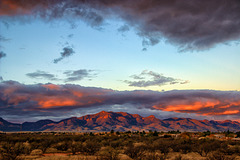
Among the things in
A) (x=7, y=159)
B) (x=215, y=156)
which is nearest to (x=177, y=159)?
(x=215, y=156)

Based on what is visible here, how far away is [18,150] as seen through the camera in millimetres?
21562

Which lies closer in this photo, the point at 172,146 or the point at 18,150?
the point at 18,150

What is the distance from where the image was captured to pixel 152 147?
24969 mm

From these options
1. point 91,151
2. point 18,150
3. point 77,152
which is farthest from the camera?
point 77,152

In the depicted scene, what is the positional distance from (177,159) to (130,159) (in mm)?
4799

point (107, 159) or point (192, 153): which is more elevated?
point (107, 159)

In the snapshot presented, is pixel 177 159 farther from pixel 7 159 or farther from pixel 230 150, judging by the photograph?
pixel 7 159

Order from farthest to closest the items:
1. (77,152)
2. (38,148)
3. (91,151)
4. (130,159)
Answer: (38,148), (77,152), (91,151), (130,159)

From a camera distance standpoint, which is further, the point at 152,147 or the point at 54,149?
the point at 54,149

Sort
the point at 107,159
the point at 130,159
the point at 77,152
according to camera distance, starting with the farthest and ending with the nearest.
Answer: the point at 77,152 < the point at 130,159 < the point at 107,159

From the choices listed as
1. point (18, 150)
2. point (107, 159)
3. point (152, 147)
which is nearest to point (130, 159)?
point (107, 159)

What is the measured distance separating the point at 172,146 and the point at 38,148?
17722mm

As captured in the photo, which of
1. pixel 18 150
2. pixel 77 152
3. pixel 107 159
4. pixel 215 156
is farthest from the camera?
pixel 77 152

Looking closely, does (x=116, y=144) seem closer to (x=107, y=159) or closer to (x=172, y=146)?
(x=172, y=146)
